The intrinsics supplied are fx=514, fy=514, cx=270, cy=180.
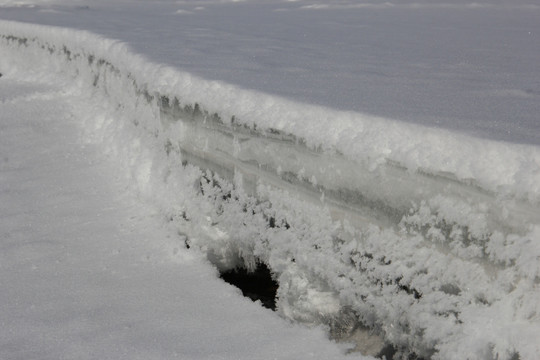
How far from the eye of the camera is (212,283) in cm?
167

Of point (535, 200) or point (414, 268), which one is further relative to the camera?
point (414, 268)

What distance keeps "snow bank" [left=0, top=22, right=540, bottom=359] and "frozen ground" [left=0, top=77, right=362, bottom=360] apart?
0.41 ft

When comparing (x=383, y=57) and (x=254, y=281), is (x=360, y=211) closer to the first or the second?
(x=254, y=281)

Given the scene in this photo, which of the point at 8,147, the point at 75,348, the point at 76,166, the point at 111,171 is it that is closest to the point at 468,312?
the point at 75,348

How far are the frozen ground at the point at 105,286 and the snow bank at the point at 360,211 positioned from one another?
0.41 ft

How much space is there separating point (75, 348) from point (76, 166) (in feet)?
4.47

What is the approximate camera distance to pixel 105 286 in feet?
5.46

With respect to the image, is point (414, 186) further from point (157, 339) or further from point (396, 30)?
point (396, 30)

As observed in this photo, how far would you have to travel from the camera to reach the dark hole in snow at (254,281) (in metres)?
1.72

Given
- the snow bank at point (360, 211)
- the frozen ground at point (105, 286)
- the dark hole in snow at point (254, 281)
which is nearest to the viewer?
the snow bank at point (360, 211)

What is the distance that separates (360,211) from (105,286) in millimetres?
863

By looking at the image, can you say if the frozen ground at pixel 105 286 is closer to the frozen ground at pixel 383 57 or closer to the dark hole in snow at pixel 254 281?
the dark hole in snow at pixel 254 281

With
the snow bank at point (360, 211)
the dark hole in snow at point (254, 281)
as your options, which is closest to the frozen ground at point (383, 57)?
the snow bank at point (360, 211)

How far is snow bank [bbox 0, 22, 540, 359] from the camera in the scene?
1.09 metres
